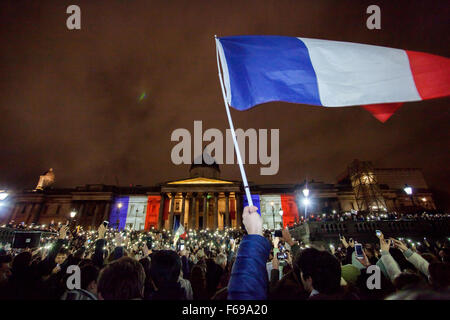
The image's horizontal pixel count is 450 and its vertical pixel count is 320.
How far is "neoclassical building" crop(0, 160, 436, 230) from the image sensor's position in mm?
53656

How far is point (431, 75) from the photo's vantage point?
431 centimetres

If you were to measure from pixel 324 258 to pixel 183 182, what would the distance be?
53.8 m

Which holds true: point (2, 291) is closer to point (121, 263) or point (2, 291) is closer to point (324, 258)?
point (121, 263)

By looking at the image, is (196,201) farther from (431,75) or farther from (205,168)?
(431,75)

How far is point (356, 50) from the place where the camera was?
15.6 ft

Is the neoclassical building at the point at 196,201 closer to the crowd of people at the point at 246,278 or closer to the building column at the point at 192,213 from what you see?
the building column at the point at 192,213

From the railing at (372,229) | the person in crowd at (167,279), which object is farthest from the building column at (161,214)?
the person in crowd at (167,279)

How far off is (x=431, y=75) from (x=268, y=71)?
132 inches

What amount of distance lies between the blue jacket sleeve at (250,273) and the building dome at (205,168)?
62981 millimetres

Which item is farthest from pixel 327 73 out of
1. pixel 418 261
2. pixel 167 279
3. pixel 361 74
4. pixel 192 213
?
pixel 192 213

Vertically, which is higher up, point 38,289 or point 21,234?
point 21,234

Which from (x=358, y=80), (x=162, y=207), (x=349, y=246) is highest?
(x=162, y=207)

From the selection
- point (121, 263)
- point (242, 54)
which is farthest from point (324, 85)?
point (121, 263)

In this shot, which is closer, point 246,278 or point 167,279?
point 246,278
